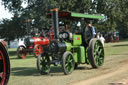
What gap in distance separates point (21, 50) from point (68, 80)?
1066 cm

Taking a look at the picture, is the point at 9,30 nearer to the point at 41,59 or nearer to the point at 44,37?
the point at 44,37

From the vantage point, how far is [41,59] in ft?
24.7

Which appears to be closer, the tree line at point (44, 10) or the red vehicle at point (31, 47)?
the red vehicle at point (31, 47)

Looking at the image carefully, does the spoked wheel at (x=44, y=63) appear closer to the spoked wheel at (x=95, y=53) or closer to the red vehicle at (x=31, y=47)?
the spoked wheel at (x=95, y=53)

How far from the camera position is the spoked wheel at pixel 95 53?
7750 mm

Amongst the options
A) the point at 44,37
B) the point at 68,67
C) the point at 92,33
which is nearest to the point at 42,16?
the point at 44,37

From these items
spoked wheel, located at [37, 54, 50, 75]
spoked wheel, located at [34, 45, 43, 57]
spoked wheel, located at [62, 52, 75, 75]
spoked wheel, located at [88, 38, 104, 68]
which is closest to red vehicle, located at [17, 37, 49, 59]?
spoked wheel, located at [34, 45, 43, 57]

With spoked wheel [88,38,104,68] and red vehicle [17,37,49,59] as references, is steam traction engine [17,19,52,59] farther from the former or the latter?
spoked wheel [88,38,104,68]

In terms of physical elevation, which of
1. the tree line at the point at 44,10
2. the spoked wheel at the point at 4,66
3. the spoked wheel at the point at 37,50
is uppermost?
the tree line at the point at 44,10

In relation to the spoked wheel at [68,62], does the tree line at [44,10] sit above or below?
above

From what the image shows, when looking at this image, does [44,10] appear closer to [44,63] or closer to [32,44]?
[32,44]

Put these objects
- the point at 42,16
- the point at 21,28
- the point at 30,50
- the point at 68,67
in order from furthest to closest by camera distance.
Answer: the point at 21,28 < the point at 42,16 < the point at 30,50 < the point at 68,67

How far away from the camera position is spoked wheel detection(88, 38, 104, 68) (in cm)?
775

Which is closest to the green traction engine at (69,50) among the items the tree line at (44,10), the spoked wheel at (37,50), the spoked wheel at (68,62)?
the spoked wheel at (68,62)
